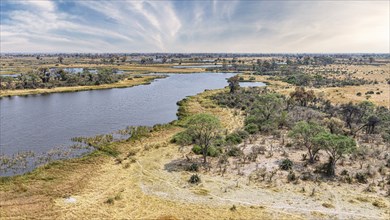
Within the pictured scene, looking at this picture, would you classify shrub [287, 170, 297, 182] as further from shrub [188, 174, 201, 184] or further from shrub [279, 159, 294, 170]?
shrub [188, 174, 201, 184]

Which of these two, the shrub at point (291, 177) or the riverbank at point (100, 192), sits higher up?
the shrub at point (291, 177)

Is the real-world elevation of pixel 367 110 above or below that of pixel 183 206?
above

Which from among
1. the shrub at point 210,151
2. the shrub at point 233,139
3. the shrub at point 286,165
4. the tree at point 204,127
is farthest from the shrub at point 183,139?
the shrub at point 286,165

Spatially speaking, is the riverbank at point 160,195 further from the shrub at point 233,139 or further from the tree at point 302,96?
the tree at point 302,96

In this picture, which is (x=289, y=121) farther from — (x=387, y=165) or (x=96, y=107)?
(x=96, y=107)

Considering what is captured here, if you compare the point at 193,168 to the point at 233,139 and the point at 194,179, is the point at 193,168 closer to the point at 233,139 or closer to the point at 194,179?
the point at 194,179

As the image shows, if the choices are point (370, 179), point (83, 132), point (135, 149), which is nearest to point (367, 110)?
point (370, 179)

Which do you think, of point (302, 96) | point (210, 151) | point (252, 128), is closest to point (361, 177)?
point (210, 151)
